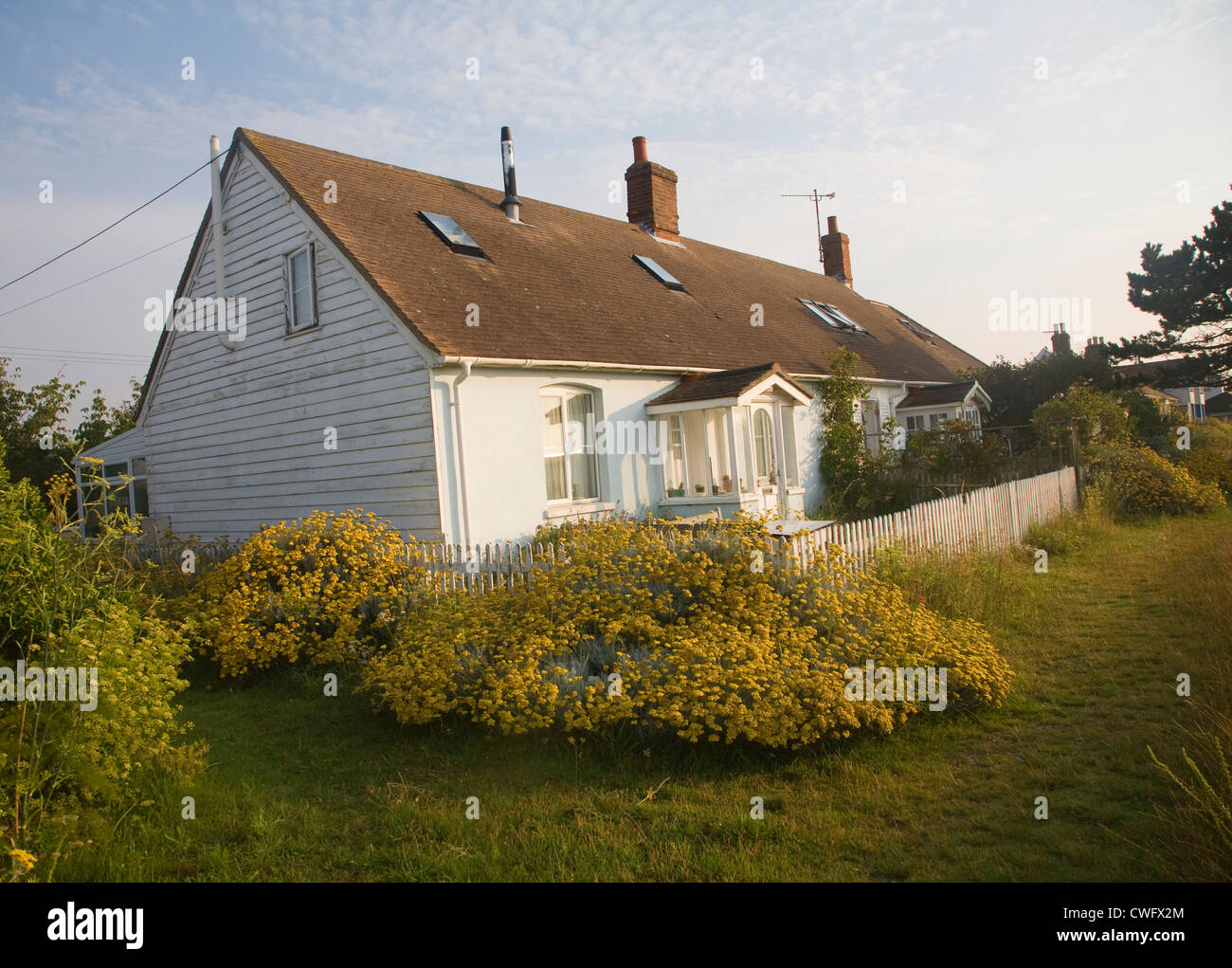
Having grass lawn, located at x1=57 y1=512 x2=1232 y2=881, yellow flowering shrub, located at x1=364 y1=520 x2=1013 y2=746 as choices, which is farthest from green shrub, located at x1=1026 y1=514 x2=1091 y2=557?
yellow flowering shrub, located at x1=364 y1=520 x2=1013 y2=746

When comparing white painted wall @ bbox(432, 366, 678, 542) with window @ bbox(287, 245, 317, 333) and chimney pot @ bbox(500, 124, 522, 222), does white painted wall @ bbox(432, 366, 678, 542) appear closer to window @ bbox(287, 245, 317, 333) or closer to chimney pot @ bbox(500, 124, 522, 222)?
window @ bbox(287, 245, 317, 333)

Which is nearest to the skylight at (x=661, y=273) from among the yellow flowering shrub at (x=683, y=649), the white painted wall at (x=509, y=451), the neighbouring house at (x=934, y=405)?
the white painted wall at (x=509, y=451)

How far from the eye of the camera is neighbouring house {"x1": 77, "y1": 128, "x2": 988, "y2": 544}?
11.5m

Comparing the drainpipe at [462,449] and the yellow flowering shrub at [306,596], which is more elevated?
the drainpipe at [462,449]

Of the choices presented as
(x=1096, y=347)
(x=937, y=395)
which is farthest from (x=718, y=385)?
(x=1096, y=347)

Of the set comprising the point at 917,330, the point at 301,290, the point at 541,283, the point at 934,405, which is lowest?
the point at 934,405

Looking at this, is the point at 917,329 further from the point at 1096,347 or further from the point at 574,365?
the point at 574,365

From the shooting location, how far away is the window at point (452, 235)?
547 inches

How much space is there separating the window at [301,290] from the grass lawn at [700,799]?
7458 millimetres

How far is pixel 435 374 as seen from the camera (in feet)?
36.0

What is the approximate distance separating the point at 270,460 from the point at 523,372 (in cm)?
495

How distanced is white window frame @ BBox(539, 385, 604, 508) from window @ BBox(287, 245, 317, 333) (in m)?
3.92

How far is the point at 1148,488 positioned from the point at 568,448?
12.5m

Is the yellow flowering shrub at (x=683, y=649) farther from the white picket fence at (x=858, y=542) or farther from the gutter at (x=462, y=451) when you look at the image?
the gutter at (x=462, y=451)
